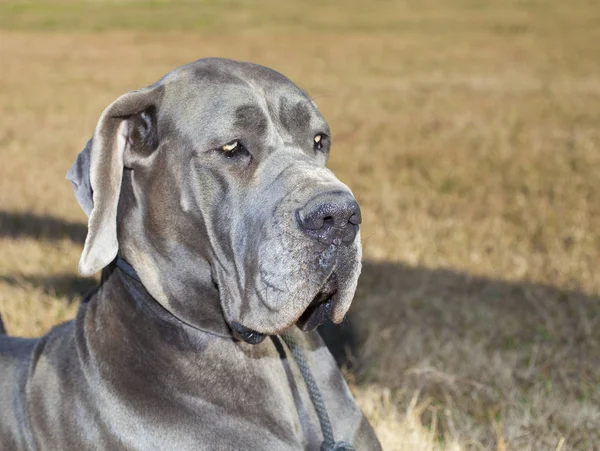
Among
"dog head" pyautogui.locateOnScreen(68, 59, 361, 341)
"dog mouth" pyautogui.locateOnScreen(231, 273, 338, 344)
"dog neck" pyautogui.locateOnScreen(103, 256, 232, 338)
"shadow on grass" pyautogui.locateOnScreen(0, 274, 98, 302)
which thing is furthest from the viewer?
"shadow on grass" pyautogui.locateOnScreen(0, 274, 98, 302)

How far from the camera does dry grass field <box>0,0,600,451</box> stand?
4539 mm

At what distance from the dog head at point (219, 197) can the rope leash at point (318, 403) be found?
14cm

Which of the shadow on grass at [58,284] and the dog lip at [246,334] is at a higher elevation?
the dog lip at [246,334]

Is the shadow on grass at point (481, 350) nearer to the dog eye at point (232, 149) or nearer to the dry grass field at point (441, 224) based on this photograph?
the dry grass field at point (441, 224)

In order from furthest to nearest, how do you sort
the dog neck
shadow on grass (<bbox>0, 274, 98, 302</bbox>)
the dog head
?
1. shadow on grass (<bbox>0, 274, 98, 302</bbox>)
2. the dog neck
3. the dog head

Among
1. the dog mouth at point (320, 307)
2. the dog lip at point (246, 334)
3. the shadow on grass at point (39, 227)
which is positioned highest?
the dog mouth at point (320, 307)

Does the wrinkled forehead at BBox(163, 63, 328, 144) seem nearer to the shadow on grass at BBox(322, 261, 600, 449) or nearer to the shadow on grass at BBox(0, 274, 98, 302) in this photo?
the shadow on grass at BBox(322, 261, 600, 449)

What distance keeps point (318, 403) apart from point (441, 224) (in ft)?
15.2

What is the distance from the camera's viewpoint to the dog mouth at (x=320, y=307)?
9.53 ft

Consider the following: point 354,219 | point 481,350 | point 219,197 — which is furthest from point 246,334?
point 481,350

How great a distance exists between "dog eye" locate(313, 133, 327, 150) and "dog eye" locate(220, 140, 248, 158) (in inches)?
13.7

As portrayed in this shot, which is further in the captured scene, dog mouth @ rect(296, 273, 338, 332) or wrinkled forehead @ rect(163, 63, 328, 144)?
wrinkled forehead @ rect(163, 63, 328, 144)

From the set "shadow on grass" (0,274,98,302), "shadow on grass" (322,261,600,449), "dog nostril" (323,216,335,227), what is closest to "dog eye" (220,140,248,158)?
"dog nostril" (323,216,335,227)

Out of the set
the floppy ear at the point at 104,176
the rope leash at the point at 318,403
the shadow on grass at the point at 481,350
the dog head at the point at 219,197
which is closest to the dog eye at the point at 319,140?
the dog head at the point at 219,197
